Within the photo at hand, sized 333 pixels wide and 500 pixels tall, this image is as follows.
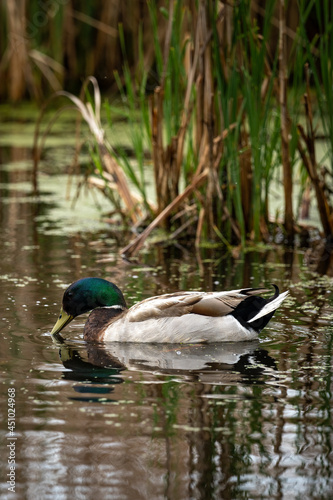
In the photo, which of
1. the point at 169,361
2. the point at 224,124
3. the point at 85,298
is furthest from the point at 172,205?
the point at 169,361

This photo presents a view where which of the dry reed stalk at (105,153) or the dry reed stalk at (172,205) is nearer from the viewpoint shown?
the dry reed stalk at (172,205)

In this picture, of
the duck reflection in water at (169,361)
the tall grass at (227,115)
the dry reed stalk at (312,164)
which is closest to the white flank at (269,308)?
the duck reflection in water at (169,361)

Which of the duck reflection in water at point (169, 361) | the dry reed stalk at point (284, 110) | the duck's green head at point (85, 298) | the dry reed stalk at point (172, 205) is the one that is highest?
the dry reed stalk at point (284, 110)

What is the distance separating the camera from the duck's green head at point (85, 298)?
4891 mm

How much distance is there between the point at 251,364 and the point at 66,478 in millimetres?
1498

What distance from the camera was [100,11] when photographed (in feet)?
43.9

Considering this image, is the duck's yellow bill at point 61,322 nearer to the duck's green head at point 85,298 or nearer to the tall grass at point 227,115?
the duck's green head at point 85,298

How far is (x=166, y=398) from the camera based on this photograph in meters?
3.81

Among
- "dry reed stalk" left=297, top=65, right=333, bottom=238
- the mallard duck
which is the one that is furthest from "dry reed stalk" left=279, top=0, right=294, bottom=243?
the mallard duck

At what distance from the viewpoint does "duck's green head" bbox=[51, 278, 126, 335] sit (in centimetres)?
489

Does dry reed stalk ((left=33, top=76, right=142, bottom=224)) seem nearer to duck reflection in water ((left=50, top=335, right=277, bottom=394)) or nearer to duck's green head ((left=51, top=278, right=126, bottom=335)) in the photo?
duck's green head ((left=51, top=278, right=126, bottom=335))

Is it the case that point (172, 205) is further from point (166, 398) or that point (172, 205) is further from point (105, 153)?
point (166, 398)

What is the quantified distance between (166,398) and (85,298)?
1.28m

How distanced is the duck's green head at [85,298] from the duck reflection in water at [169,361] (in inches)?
4.8
